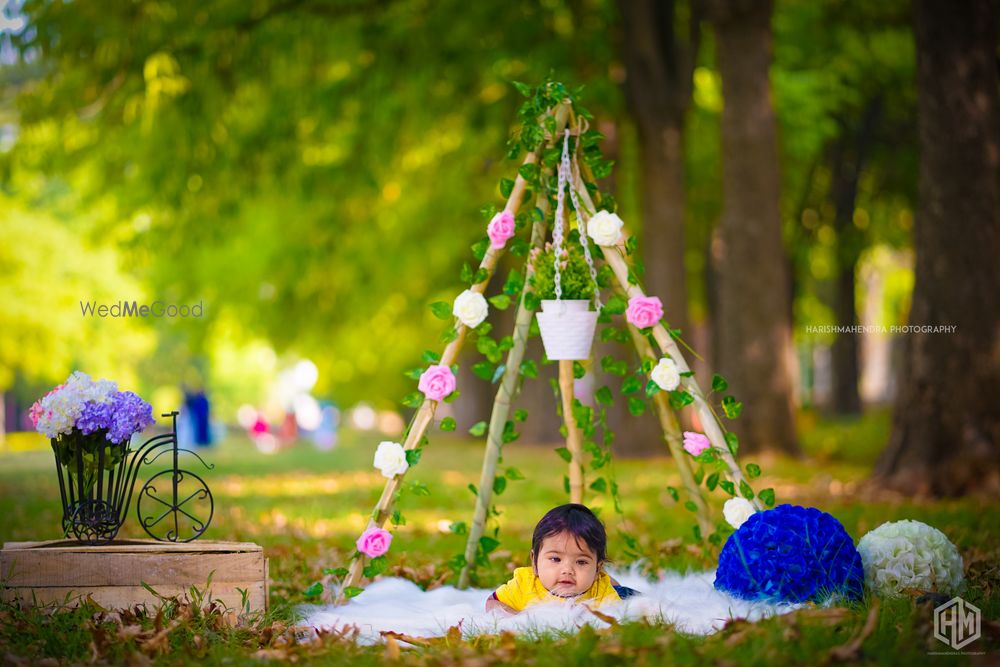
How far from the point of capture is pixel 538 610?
4953 millimetres

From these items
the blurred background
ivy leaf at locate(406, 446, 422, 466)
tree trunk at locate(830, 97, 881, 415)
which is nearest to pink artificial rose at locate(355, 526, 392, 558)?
ivy leaf at locate(406, 446, 422, 466)

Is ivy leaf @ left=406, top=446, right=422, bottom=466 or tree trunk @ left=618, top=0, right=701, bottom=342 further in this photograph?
tree trunk @ left=618, top=0, right=701, bottom=342

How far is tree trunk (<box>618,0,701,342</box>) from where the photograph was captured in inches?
553

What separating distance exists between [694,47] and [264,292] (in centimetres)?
1027

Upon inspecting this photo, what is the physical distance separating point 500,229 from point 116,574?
8.40ft

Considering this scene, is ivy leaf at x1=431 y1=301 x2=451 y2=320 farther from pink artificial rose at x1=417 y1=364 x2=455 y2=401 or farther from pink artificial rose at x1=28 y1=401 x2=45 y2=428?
pink artificial rose at x1=28 y1=401 x2=45 y2=428

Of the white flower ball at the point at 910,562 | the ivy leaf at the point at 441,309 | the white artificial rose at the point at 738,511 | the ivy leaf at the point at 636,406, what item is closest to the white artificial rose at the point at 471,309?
the ivy leaf at the point at 441,309

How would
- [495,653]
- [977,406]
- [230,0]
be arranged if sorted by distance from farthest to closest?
1. [230,0]
2. [977,406]
3. [495,653]

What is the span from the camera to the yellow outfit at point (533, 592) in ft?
17.0

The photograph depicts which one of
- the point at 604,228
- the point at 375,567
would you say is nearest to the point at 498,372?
the point at 604,228

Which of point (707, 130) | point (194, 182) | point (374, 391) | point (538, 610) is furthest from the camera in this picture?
point (374, 391)

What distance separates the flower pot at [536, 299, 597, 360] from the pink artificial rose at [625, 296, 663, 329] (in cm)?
20

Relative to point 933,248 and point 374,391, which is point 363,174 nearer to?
point 933,248

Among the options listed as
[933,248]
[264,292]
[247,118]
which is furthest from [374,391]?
[933,248]
